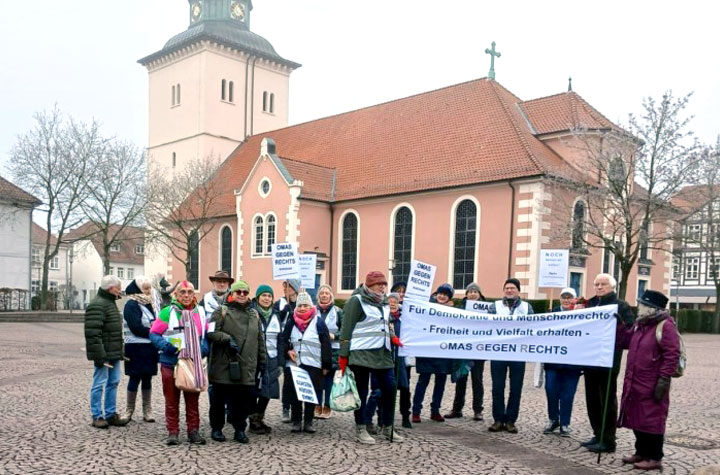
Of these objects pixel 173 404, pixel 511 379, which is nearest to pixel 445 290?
pixel 511 379

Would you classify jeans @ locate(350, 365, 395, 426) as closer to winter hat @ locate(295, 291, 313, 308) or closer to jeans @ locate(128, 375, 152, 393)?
winter hat @ locate(295, 291, 313, 308)

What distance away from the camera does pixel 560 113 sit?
28422 mm

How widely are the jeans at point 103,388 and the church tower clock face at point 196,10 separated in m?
46.4

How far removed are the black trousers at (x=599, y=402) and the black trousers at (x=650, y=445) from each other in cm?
49

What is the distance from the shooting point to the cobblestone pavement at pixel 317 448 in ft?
20.3

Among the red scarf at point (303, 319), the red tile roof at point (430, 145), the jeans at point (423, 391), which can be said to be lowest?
the jeans at point (423, 391)

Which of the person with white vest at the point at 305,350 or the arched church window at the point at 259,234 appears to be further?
the arched church window at the point at 259,234

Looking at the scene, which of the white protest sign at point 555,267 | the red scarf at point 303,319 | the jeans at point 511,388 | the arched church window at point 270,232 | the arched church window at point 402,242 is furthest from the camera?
the arched church window at point 270,232

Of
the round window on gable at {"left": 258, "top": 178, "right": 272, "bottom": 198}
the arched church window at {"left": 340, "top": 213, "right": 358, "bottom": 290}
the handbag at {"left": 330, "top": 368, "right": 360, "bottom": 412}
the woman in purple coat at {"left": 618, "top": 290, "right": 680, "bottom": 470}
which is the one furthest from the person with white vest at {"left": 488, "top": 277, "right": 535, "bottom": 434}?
the round window on gable at {"left": 258, "top": 178, "right": 272, "bottom": 198}

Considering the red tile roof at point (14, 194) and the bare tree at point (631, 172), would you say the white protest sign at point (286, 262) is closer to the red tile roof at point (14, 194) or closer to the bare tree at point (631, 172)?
the bare tree at point (631, 172)

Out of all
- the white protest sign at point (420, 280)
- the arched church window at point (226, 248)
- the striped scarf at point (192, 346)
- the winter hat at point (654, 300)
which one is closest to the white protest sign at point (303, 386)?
the striped scarf at point (192, 346)

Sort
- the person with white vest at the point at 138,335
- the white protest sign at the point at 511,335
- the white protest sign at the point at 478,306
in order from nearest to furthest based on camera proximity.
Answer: the white protest sign at the point at 511,335
the person with white vest at the point at 138,335
the white protest sign at the point at 478,306

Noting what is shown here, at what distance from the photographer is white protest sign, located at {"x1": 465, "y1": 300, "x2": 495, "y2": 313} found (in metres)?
8.36

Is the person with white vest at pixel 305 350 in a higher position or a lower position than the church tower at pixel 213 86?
lower
